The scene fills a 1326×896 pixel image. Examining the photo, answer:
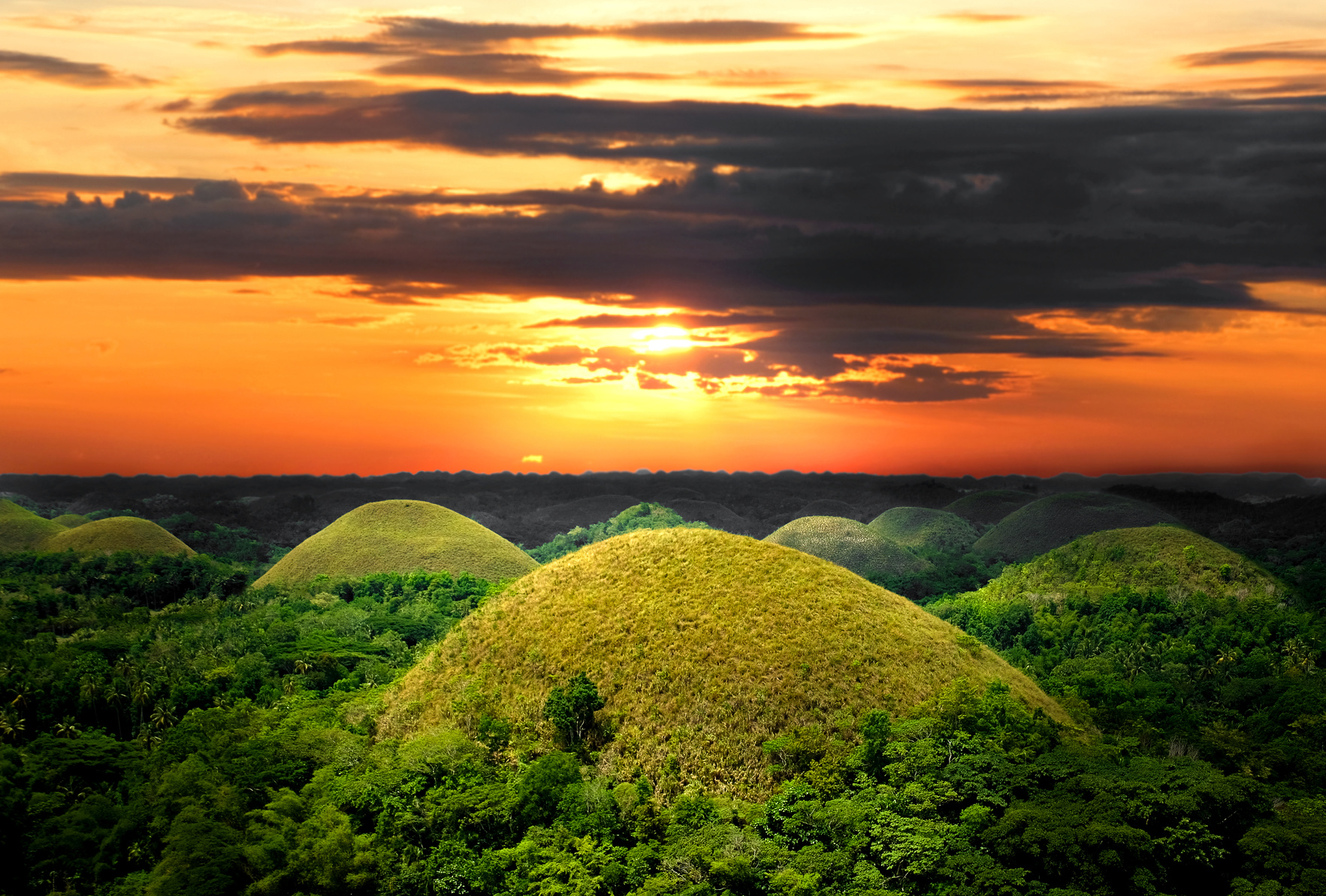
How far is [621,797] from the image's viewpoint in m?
31.6

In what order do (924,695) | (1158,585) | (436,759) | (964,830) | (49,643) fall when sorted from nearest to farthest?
(964,830) → (436,759) → (924,695) → (49,643) → (1158,585)

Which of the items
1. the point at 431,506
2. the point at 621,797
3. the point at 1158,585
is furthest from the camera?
the point at 431,506

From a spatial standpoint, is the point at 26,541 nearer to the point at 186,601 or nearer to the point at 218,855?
the point at 186,601

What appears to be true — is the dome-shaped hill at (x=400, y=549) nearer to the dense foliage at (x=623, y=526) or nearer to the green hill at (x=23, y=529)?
the green hill at (x=23, y=529)

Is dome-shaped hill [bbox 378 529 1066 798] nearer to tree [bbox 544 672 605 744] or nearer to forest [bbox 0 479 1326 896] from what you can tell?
tree [bbox 544 672 605 744]

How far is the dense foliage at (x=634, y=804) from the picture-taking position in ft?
92.5

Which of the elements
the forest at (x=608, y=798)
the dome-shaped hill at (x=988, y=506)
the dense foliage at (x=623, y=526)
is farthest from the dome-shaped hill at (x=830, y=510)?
the forest at (x=608, y=798)

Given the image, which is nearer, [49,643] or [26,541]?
[49,643]

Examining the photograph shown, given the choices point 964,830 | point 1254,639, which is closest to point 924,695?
point 964,830

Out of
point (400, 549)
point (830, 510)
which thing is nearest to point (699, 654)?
point (400, 549)

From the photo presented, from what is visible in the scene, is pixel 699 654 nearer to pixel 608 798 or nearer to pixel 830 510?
pixel 608 798

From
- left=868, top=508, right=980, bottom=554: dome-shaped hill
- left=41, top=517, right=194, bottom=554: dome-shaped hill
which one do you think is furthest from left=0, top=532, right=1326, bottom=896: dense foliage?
left=868, top=508, right=980, bottom=554: dome-shaped hill

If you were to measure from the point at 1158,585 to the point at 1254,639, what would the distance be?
13284 millimetres

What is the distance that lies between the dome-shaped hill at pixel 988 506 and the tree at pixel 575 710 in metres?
137
